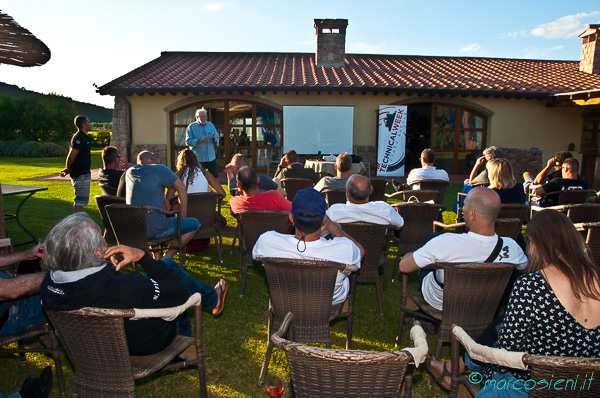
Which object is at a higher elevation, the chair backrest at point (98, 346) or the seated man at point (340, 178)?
the seated man at point (340, 178)

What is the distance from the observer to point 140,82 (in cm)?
1325

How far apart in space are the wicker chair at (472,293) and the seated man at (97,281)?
4.75ft

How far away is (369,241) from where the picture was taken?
353 centimetres

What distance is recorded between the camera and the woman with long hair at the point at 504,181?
452cm

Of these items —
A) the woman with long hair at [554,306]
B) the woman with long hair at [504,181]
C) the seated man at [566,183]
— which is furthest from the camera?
the seated man at [566,183]

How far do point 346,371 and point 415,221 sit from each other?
3033 mm

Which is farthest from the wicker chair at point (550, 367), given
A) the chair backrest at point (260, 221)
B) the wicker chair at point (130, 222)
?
the wicker chair at point (130, 222)

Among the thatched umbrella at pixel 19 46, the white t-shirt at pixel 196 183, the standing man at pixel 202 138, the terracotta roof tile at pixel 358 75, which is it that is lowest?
the white t-shirt at pixel 196 183

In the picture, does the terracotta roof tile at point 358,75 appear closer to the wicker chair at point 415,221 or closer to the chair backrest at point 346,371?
the wicker chair at point 415,221

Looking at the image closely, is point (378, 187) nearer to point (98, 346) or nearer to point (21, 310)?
point (21, 310)

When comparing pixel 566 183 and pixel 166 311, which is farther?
pixel 566 183

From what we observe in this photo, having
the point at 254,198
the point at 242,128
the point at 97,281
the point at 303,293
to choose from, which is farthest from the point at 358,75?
the point at 97,281

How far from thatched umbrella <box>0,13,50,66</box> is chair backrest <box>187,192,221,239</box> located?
187cm

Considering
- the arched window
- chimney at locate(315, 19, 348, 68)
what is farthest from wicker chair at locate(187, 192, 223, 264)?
chimney at locate(315, 19, 348, 68)
